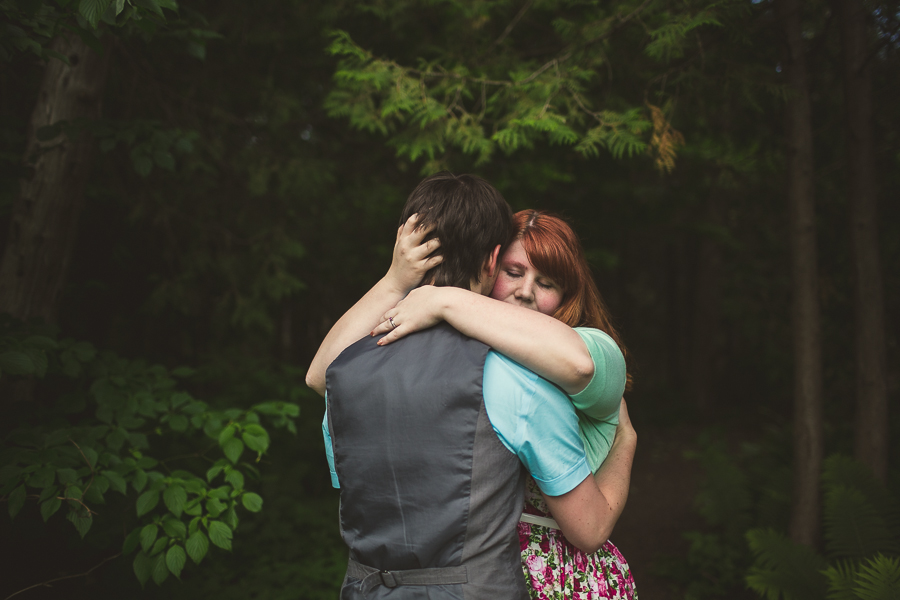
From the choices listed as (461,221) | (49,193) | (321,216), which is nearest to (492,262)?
(461,221)

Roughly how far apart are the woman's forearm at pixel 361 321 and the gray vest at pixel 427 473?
22cm

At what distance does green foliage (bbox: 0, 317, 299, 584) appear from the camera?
84.0 inches

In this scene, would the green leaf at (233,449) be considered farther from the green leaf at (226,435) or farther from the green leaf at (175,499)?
the green leaf at (175,499)

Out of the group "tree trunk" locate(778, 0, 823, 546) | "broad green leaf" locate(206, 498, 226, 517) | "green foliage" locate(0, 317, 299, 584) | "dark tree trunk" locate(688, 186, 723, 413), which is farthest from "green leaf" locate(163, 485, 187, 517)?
"dark tree trunk" locate(688, 186, 723, 413)

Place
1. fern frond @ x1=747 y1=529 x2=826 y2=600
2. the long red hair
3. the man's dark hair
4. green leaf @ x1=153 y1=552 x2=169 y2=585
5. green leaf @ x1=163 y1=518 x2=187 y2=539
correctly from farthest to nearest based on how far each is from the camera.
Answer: fern frond @ x1=747 y1=529 x2=826 y2=600 < green leaf @ x1=163 y1=518 x2=187 y2=539 < green leaf @ x1=153 y1=552 x2=169 y2=585 < the long red hair < the man's dark hair

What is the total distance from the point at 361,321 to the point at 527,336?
0.56 m

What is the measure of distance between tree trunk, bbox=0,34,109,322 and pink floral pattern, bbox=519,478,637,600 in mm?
2991

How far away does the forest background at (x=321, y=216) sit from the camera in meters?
2.65

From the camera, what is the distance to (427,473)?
1233 mm

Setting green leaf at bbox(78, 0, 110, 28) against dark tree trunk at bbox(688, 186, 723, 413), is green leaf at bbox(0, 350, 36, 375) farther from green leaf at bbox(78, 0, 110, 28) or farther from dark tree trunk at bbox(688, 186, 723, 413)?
dark tree trunk at bbox(688, 186, 723, 413)

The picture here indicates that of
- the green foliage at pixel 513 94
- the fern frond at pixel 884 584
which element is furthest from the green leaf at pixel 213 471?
the fern frond at pixel 884 584

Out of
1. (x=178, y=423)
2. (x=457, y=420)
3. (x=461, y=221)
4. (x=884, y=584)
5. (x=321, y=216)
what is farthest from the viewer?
(x=321, y=216)

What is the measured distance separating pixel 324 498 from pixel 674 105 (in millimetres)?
5023

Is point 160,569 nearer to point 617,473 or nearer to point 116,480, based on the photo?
point 116,480
